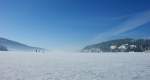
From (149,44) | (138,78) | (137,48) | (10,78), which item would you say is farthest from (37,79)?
(149,44)

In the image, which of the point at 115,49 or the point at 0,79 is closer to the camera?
the point at 0,79

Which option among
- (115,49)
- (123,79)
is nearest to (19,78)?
(123,79)

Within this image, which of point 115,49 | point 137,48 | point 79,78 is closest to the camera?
point 79,78

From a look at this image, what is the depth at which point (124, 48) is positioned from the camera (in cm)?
10319

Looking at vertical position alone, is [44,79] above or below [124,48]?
below

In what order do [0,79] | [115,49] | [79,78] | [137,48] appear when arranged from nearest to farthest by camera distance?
[0,79], [79,78], [137,48], [115,49]

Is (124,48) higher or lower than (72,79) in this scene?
higher

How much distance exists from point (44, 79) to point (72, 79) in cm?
139

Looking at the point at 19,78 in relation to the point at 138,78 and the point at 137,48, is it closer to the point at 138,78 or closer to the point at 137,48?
the point at 138,78

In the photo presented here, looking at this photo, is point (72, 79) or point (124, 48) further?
point (124, 48)

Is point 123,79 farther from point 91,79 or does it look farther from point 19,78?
point 19,78

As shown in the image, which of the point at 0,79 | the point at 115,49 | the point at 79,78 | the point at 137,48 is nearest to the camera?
the point at 0,79

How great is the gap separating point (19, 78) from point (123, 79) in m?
5.19

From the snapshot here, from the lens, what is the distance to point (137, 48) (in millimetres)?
98062
